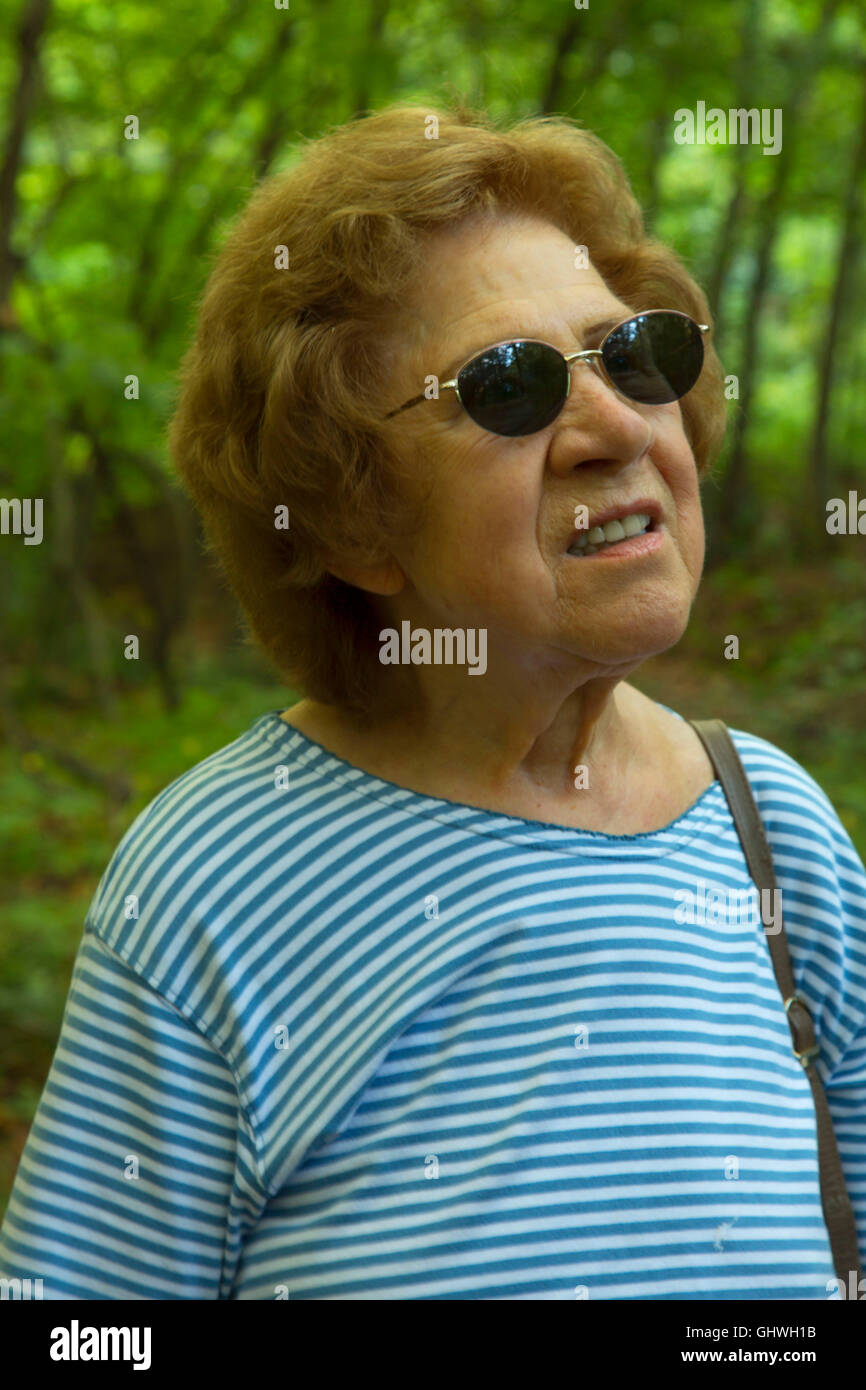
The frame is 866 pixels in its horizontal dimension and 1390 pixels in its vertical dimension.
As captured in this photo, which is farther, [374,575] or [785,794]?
[785,794]

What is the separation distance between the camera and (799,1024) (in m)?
1.66

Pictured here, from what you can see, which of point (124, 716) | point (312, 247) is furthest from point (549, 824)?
point (124, 716)

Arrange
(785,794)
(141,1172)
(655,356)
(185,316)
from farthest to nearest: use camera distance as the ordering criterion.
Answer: (185,316), (785,794), (655,356), (141,1172)

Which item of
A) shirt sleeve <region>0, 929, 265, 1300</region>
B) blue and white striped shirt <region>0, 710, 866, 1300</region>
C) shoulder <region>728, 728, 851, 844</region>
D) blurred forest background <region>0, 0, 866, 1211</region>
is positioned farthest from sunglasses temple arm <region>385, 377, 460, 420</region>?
blurred forest background <region>0, 0, 866, 1211</region>

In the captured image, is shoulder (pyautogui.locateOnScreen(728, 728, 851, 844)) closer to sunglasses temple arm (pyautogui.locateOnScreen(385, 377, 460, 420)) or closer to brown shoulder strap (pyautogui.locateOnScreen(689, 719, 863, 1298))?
brown shoulder strap (pyautogui.locateOnScreen(689, 719, 863, 1298))

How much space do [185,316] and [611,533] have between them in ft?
12.4

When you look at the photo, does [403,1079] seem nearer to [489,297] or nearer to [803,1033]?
[803,1033]

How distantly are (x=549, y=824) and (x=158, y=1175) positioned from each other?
2.11 feet

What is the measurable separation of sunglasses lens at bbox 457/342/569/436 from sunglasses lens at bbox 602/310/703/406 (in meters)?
0.10

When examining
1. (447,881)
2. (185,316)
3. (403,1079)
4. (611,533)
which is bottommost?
(403,1079)

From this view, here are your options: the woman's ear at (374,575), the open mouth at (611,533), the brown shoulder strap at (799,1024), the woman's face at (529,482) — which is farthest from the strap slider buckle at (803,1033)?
the woman's ear at (374,575)

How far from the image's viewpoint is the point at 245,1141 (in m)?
1.46

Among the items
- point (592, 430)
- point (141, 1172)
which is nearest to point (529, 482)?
point (592, 430)
